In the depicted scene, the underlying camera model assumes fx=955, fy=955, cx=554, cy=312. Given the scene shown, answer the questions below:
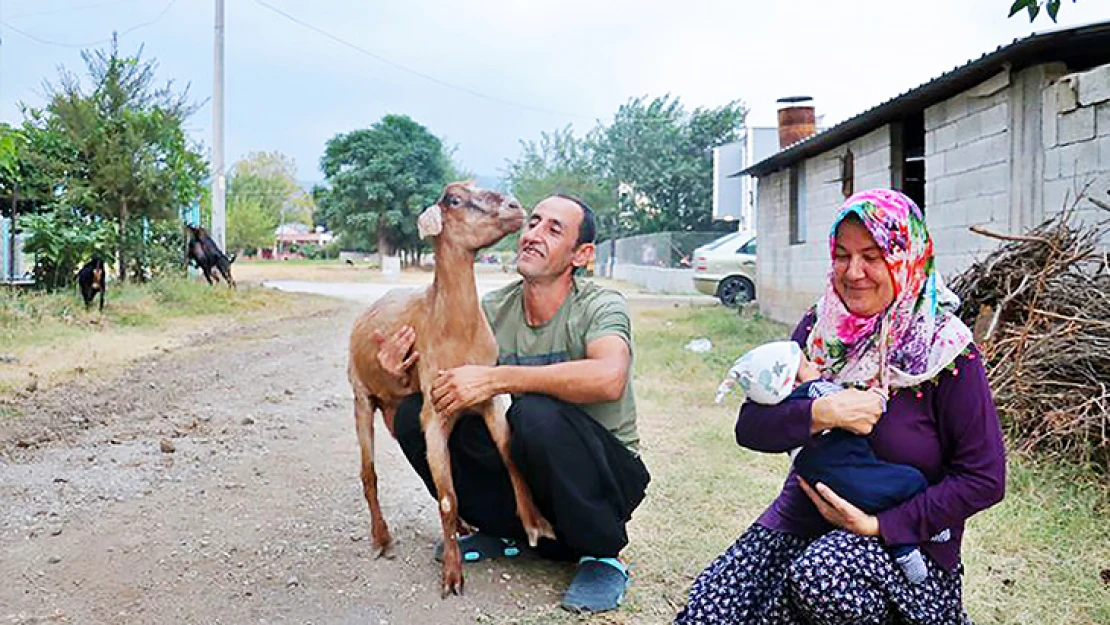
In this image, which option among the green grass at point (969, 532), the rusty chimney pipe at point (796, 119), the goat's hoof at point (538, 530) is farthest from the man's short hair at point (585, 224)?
the rusty chimney pipe at point (796, 119)

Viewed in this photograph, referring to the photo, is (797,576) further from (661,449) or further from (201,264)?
(201,264)

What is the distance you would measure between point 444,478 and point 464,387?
0.36 metres

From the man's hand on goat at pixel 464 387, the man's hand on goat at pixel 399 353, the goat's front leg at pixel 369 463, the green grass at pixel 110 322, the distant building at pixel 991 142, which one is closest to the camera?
the man's hand on goat at pixel 464 387

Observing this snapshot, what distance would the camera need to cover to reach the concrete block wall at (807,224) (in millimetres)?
10258

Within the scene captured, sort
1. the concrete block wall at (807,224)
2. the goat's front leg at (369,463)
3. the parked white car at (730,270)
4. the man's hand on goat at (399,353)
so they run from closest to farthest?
the man's hand on goat at (399,353) < the goat's front leg at (369,463) < the concrete block wall at (807,224) < the parked white car at (730,270)

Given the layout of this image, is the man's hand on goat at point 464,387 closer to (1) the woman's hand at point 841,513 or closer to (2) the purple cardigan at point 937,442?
(2) the purple cardigan at point 937,442

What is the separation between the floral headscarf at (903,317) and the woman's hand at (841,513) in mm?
263

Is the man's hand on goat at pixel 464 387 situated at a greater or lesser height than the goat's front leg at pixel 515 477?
greater

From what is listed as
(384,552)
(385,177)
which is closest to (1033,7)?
(384,552)

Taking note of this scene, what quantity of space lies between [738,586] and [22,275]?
1931cm

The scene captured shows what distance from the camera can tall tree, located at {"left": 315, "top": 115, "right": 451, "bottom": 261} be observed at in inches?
1352

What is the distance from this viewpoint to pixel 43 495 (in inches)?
169

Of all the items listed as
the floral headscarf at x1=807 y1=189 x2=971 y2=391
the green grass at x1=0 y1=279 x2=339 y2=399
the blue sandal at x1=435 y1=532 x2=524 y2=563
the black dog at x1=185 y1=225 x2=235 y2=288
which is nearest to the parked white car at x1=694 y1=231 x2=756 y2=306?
the green grass at x1=0 y1=279 x2=339 y2=399

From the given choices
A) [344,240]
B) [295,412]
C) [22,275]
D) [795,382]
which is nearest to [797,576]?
[795,382]
